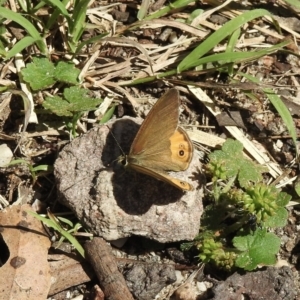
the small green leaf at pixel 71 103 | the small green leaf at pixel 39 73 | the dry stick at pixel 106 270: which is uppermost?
the small green leaf at pixel 39 73

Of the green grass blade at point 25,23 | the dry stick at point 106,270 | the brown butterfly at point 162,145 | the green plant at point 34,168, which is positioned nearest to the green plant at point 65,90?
the green grass blade at point 25,23

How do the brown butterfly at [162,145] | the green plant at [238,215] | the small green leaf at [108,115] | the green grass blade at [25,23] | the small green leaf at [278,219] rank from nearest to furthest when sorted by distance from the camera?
the brown butterfly at [162,145] → the green plant at [238,215] → the small green leaf at [278,219] → the green grass blade at [25,23] → the small green leaf at [108,115]

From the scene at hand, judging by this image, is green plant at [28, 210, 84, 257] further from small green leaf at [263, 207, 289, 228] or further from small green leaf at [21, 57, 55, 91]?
small green leaf at [263, 207, 289, 228]

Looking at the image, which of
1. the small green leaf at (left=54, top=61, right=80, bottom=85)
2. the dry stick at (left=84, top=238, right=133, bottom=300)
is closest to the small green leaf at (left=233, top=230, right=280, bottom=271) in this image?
the dry stick at (left=84, top=238, right=133, bottom=300)

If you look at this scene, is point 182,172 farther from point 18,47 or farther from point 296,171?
point 18,47

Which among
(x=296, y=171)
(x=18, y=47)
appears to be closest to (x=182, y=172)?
(x=296, y=171)

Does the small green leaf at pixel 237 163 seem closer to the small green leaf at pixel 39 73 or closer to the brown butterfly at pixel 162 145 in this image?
the brown butterfly at pixel 162 145
